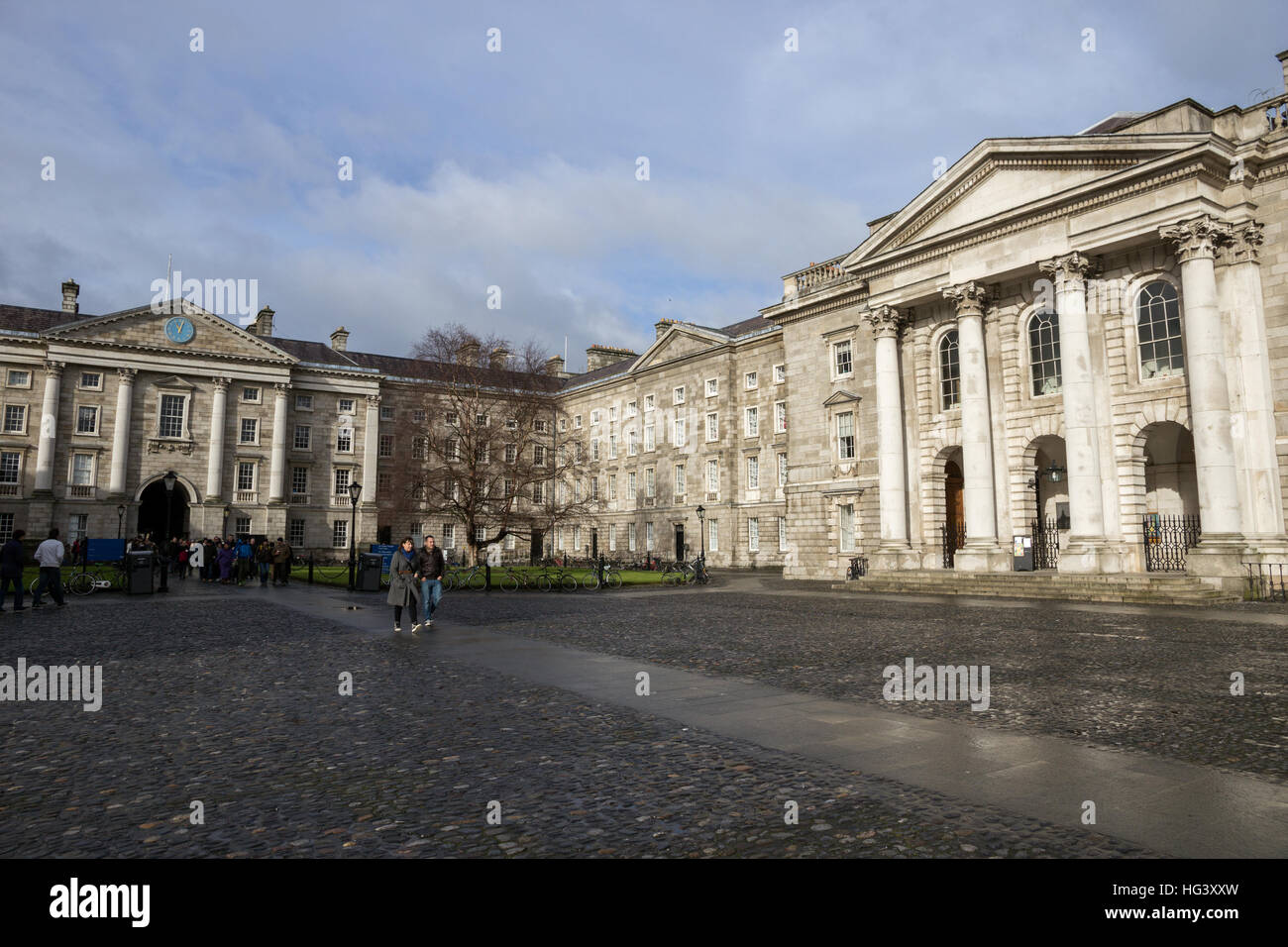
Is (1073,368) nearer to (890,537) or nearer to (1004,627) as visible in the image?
(890,537)

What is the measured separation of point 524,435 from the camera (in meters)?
41.8

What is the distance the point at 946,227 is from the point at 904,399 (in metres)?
6.68

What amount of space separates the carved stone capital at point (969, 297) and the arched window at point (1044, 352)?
1.92 m

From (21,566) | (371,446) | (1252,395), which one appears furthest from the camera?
(371,446)

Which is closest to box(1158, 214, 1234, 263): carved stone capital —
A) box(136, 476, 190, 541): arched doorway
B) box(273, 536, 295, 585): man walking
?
box(273, 536, 295, 585): man walking

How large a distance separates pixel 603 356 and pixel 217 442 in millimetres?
30562

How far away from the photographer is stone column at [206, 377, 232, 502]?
183ft

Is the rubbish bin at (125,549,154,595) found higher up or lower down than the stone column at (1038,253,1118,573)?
lower down

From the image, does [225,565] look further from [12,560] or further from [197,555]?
[12,560]

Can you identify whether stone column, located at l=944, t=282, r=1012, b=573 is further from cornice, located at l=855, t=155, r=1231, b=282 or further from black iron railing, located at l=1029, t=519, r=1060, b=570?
cornice, located at l=855, t=155, r=1231, b=282

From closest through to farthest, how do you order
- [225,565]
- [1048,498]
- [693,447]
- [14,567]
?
[14,567] → [1048,498] → [225,565] → [693,447]

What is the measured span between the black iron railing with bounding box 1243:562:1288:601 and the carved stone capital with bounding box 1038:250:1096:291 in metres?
9.53

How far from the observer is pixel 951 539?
101 ft

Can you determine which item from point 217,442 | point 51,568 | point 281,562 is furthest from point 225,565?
point 217,442
